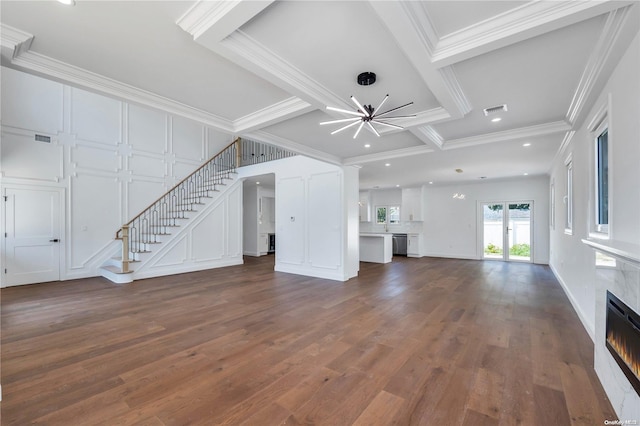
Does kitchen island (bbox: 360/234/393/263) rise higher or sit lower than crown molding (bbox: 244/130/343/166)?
lower

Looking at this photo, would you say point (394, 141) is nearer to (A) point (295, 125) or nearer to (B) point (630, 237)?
(A) point (295, 125)

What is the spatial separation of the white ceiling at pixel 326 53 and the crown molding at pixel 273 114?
17mm

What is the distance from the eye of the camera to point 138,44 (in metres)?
2.29

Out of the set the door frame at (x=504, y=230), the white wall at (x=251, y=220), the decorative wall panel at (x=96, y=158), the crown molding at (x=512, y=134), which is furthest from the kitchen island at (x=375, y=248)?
the decorative wall panel at (x=96, y=158)

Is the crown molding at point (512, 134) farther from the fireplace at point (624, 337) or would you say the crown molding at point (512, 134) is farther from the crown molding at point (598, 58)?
the fireplace at point (624, 337)

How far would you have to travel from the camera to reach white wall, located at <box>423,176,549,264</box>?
8.65 meters

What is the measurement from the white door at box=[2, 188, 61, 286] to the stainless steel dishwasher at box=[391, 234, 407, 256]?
10.0m

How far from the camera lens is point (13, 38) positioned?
84.2 inches

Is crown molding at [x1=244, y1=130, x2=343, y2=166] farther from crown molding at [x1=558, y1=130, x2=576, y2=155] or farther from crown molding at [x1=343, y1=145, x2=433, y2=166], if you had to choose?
crown molding at [x1=558, y1=130, x2=576, y2=155]

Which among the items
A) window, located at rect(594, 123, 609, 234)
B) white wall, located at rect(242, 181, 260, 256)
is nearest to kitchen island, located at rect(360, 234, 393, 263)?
white wall, located at rect(242, 181, 260, 256)

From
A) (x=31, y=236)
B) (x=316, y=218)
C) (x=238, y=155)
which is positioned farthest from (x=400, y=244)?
(x=31, y=236)

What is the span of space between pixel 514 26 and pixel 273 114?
8.53 feet

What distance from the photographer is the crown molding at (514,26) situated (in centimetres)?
178

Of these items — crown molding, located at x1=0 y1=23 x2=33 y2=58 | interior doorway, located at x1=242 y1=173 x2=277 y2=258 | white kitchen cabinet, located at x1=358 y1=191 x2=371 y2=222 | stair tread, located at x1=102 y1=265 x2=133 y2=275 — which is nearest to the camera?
crown molding, located at x1=0 y1=23 x2=33 y2=58
